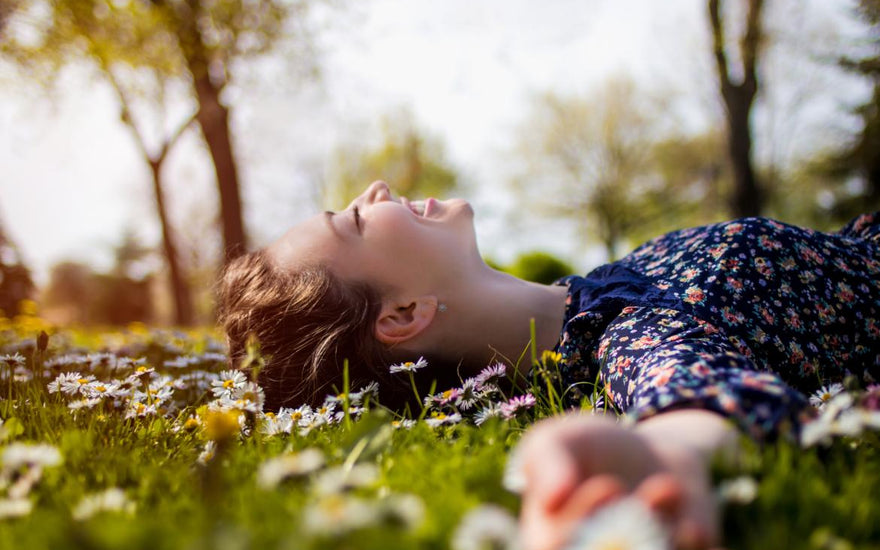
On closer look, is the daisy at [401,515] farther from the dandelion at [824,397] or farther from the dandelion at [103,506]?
the dandelion at [824,397]

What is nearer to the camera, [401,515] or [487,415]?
[401,515]

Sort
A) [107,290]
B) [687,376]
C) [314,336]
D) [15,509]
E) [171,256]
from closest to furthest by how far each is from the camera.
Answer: [15,509] < [687,376] < [314,336] < [171,256] < [107,290]

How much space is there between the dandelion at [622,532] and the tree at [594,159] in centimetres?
2740

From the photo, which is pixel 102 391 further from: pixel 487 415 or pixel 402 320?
pixel 487 415

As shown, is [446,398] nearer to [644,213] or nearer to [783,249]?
[783,249]

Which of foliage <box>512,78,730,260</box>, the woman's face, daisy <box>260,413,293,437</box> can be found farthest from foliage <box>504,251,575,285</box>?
foliage <box>512,78,730,260</box>

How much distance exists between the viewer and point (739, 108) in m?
10.7

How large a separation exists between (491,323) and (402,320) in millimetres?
Answer: 395

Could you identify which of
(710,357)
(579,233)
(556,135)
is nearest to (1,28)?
(710,357)

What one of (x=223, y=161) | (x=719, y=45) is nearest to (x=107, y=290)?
(x=223, y=161)

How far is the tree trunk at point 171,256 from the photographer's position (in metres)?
14.2

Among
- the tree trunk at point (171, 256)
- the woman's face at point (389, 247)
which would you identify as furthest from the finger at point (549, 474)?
the tree trunk at point (171, 256)

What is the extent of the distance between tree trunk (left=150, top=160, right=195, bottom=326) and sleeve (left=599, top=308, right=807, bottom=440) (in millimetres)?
13769

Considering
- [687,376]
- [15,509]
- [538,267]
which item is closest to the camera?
[15,509]
